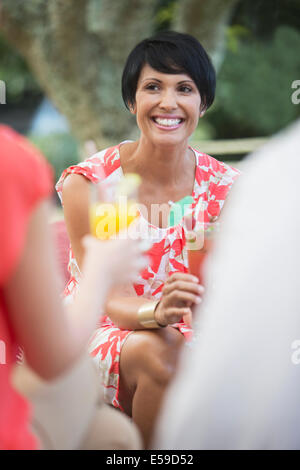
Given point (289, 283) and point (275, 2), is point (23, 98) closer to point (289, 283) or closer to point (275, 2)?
point (275, 2)

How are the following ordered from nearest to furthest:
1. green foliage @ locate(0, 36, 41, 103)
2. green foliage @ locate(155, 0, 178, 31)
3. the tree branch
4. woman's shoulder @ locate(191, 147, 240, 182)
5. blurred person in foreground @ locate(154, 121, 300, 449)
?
blurred person in foreground @ locate(154, 121, 300, 449) → woman's shoulder @ locate(191, 147, 240, 182) → the tree branch → green foliage @ locate(155, 0, 178, 31) → green foliage @ locate(0, 36, 41, 103)

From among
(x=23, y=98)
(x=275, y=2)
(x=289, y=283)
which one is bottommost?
(x=23, y=98)

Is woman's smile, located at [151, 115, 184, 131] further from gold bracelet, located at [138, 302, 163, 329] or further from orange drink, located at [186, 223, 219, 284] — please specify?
gold bracelet, located at [138, 302, 163, 329]

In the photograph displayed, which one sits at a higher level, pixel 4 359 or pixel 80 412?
pixel 4 359

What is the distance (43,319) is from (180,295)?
614 millimetres

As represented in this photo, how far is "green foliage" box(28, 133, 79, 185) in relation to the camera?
991cm

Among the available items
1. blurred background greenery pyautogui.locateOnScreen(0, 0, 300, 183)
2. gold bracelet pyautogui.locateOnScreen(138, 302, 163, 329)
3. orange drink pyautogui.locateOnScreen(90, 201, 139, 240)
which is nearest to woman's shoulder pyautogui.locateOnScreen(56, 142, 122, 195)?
gold bracelet pyautogui.locateOnScreen(138, 302, 163, 329)

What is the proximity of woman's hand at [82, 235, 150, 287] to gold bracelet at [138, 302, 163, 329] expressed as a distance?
61 cm

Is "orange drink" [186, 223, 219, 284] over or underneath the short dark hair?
underneath

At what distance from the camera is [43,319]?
0.93m

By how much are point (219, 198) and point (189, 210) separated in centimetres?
14

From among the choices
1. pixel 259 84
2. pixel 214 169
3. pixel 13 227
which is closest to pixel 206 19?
pixel 259 84
